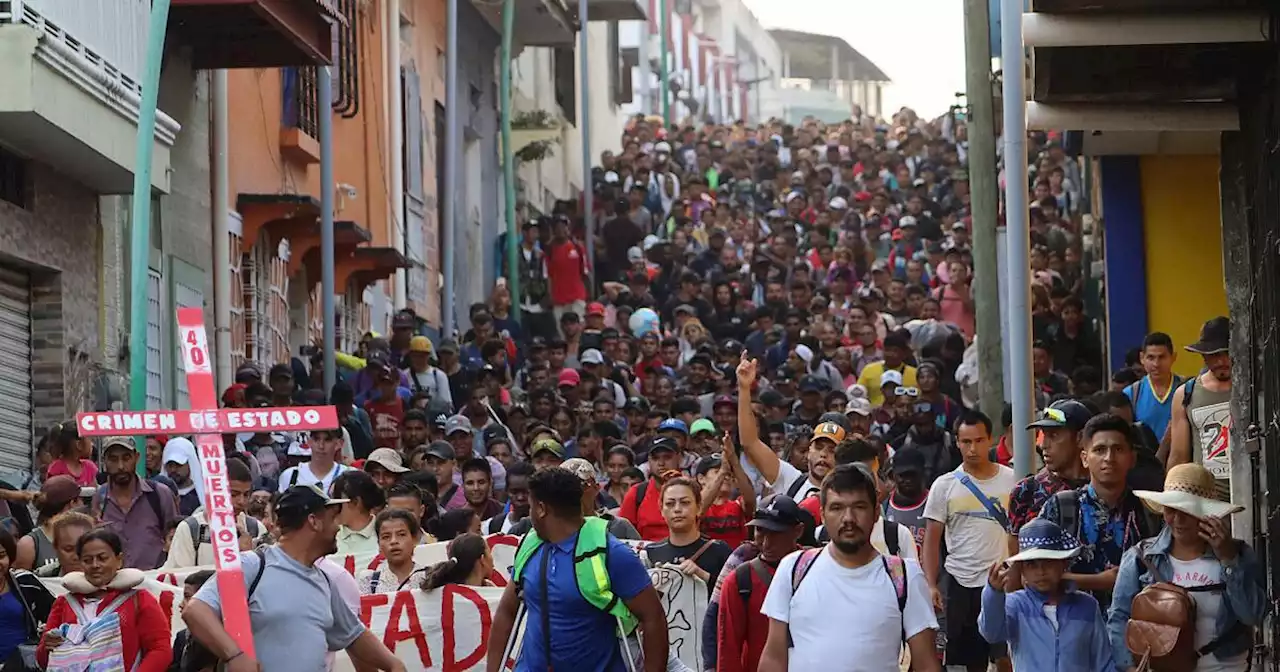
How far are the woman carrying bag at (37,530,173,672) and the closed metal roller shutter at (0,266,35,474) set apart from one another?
6876mm

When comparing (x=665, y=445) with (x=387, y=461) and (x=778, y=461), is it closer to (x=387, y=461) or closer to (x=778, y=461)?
(x=778, y=461)

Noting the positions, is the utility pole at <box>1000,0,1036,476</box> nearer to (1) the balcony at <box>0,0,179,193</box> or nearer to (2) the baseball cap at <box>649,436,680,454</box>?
(2) the baseball cap at <box>649,436,680,454</box>

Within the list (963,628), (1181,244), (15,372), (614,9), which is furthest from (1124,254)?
(614,9)

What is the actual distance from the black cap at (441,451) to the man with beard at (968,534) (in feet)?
13.4

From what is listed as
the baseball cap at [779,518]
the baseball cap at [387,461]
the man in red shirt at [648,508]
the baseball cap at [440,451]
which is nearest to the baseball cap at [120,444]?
the baseball cap at [387,461]

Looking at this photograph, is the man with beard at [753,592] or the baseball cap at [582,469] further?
the baseball cap at [582,469]

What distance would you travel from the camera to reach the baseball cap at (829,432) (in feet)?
43.1

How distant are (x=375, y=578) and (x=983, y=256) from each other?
20.6ft

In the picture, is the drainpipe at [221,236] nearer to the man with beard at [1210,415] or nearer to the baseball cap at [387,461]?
the baseball cap at [387,461]

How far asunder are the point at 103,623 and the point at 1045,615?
4.03 metres

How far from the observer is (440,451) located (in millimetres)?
15992

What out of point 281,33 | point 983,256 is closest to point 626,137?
point 281,33

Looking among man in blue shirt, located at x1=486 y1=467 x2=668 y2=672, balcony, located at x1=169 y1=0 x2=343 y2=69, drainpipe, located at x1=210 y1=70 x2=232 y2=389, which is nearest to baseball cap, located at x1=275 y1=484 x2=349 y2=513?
man in blue shirt, located at x1=486 y1=467 x2=668 y2=672

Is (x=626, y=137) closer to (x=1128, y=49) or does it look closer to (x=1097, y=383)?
(x=1097, y=383)
